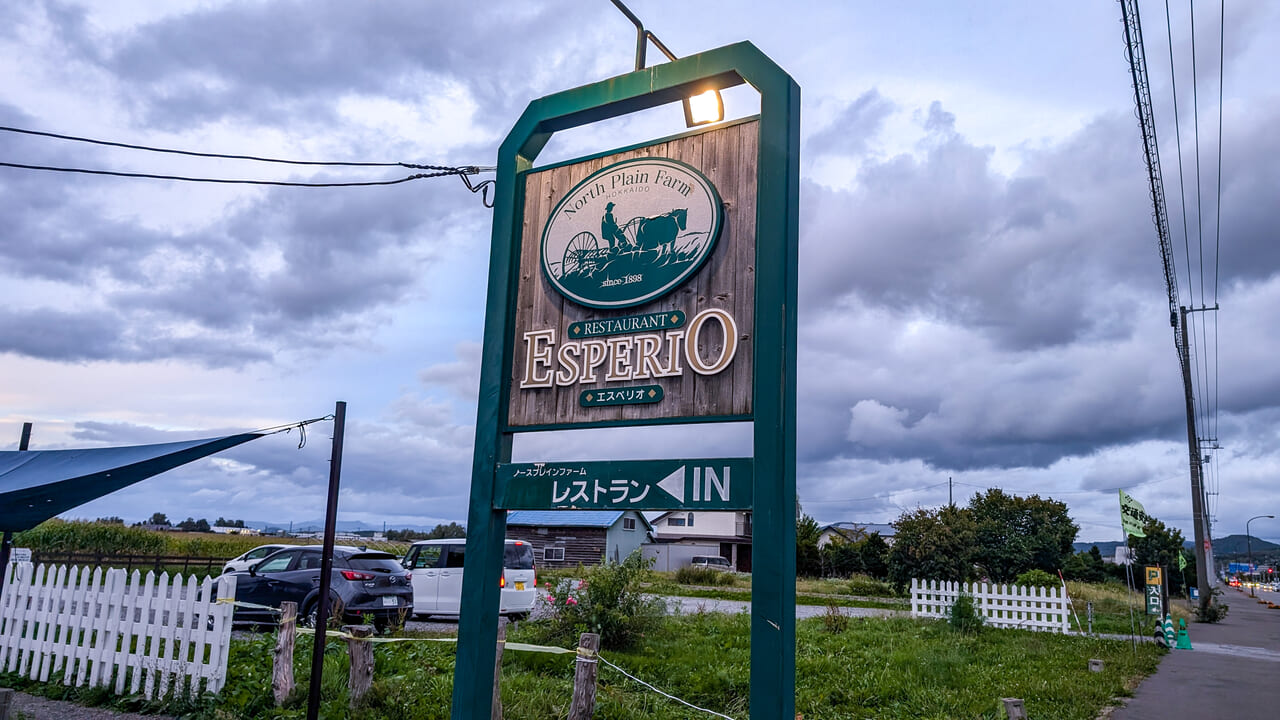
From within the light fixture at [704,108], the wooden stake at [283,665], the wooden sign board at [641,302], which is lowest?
the wooden stake at [283,665]

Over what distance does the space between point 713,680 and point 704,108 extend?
21.8 ft

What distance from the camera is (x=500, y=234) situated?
578 cm

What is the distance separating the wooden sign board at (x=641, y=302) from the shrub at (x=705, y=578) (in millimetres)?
27429

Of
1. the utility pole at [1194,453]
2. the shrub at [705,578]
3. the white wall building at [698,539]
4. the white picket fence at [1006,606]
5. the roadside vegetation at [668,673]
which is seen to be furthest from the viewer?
the white wall building at [698,539]

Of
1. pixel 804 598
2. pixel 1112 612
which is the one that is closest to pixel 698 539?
pixel 804 598

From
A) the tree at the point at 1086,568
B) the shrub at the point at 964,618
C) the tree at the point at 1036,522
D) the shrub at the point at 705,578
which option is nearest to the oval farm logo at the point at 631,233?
the shrub at the point at 964,618

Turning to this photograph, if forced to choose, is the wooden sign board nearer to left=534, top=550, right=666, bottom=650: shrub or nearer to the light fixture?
the light fixture

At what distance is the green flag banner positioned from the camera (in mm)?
16562

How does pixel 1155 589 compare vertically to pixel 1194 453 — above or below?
below

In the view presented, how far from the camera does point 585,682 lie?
7.02 metres

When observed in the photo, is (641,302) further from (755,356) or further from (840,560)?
(840,560)

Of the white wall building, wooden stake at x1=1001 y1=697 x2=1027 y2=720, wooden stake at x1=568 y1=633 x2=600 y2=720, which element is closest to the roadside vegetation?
wooden stake at x1=568 y1=633 x2=600 y2=720

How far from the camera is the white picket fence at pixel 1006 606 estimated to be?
58.1ft

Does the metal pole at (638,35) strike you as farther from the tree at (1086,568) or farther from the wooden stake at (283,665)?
the tree at (1086,568)
